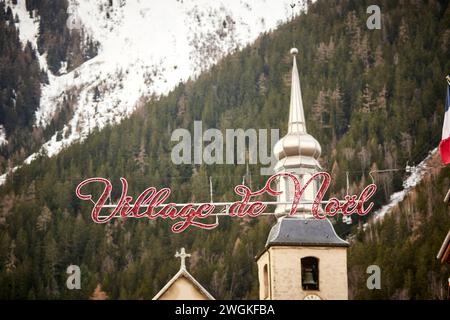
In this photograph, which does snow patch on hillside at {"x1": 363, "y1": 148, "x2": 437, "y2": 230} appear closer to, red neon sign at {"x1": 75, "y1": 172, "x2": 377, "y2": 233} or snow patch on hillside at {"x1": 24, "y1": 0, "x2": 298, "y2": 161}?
snow patch on hillside at {"x1": 24, "y1": 0, "x2": 298, "y2": 161}

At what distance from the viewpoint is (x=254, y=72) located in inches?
3588

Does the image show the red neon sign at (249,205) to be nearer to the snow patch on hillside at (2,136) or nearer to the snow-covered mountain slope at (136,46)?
the snow-covered mountain slope at (136,46)

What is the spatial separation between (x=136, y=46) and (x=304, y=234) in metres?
33.3

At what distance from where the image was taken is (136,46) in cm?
8244

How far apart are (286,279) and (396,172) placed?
86.0ft

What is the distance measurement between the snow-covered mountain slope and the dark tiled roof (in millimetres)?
18100

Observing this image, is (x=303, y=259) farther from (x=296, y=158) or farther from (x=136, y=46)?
(x=136, y=46)

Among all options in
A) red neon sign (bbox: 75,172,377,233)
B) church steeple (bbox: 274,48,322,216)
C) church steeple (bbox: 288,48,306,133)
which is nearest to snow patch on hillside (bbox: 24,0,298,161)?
church steeple (bbox: 288,48,306,133)

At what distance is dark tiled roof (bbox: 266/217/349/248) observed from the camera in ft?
167

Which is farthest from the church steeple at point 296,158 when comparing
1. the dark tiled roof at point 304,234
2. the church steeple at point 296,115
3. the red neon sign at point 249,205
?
the dark tiled roof at point 304,234

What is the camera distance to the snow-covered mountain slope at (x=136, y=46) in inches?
Result: 2859
